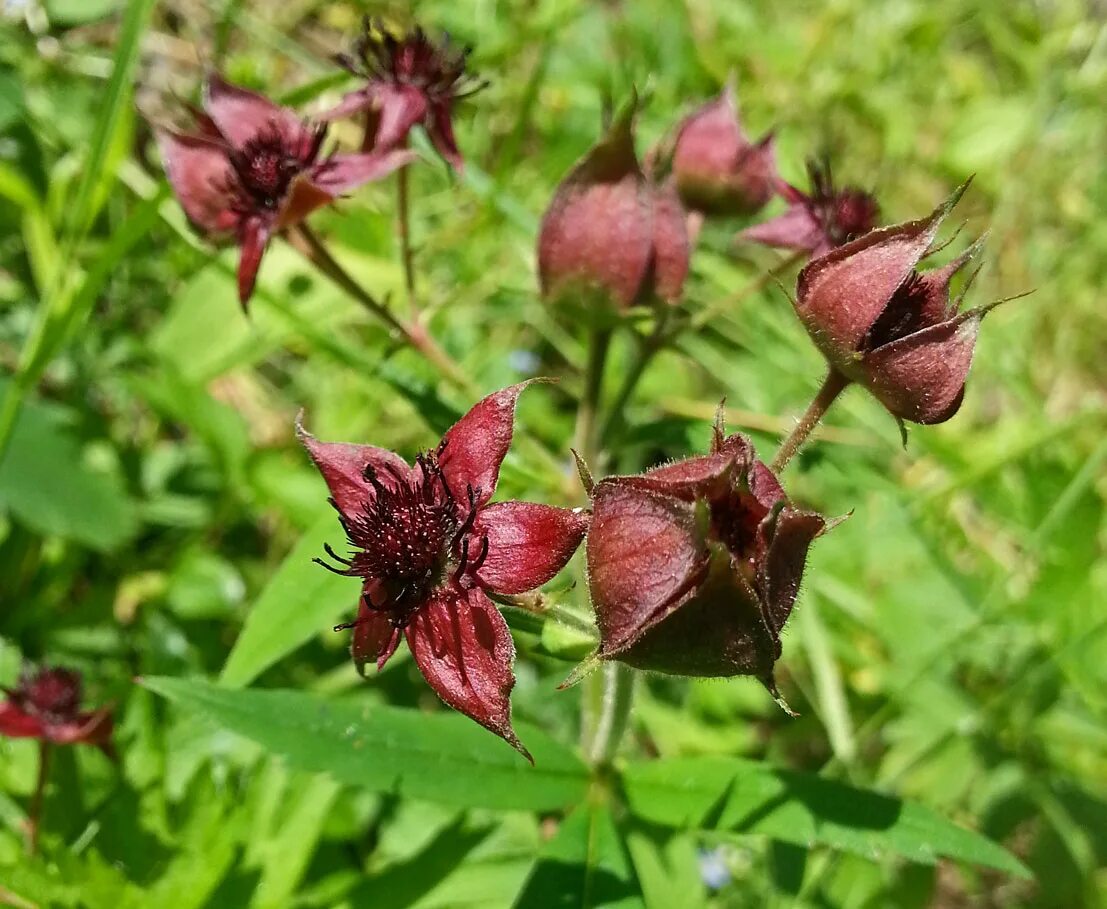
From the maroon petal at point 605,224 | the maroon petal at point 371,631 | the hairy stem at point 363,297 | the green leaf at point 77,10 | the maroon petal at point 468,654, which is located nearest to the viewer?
the maroon petal at point 468,654

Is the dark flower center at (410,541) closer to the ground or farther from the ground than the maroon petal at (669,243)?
closer to the ground

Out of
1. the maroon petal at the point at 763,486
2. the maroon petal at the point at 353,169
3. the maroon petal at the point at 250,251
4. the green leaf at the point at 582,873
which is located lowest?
the green leaf at the point at 582,873

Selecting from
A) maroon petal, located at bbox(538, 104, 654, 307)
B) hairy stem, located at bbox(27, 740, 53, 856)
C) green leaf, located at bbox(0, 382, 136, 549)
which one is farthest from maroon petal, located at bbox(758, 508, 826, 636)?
green leaf, located at bbox(0, 382, 136, 549)

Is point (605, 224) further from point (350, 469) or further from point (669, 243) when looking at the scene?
point (350, 469)

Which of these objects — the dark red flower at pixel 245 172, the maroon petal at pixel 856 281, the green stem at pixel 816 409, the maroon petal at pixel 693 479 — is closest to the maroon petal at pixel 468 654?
the maroon petal at pixel 693 479

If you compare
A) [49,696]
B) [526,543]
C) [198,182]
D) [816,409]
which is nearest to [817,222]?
[816,409]

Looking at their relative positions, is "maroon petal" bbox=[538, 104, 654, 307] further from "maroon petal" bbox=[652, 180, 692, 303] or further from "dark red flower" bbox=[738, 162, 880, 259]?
"dark red flower" bbox=[738, 162, 880, 259]

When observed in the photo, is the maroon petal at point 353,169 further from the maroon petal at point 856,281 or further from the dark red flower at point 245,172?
the maroon petal at point 856,281

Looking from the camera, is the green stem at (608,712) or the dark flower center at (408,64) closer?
the green stem at (608,712)
